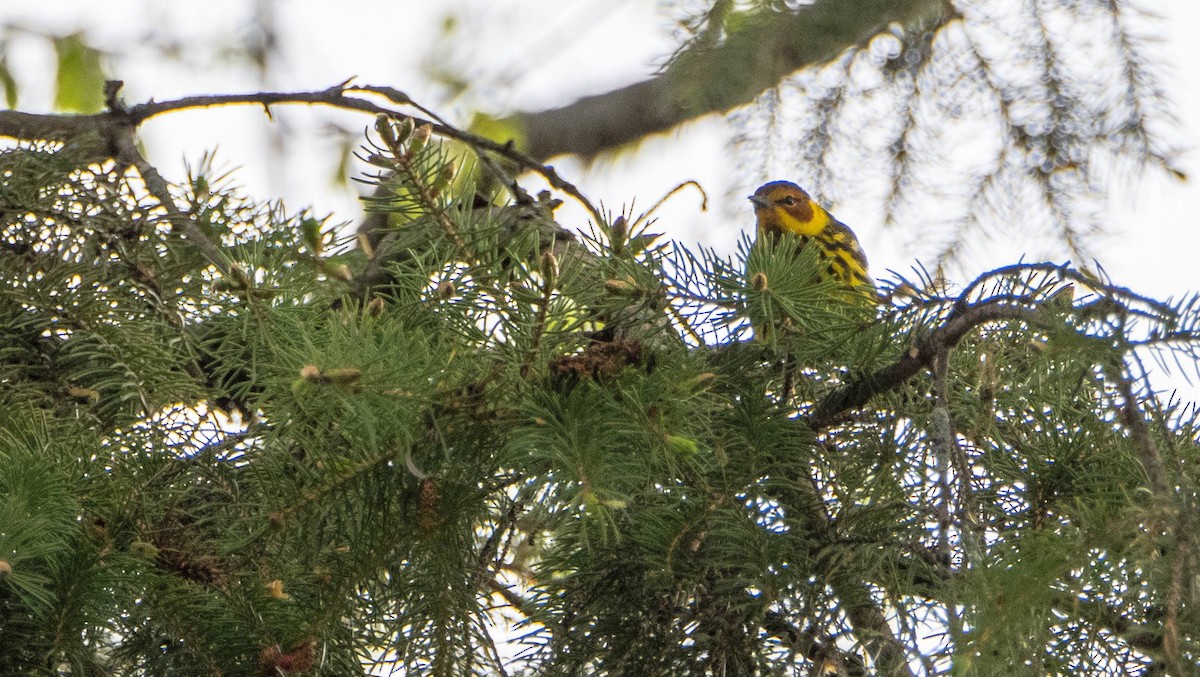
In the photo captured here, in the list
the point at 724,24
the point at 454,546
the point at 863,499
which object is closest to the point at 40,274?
the point at 454,546

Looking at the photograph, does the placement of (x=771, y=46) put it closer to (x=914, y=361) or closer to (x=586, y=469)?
(x=914, y=361)

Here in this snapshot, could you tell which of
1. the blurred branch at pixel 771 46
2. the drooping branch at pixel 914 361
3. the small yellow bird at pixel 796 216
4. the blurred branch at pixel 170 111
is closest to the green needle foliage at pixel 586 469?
the drooping branch at pixel 914 361

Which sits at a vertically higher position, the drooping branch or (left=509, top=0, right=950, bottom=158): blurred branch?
(left=509, top=0, right=950, bottom=158): blurred branch

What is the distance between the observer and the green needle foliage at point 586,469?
85 cm

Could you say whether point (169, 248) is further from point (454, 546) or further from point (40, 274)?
point (454, 546)

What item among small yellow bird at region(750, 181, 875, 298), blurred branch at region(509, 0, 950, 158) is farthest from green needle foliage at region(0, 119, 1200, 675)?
small yellow bird at region(750, 181, 875, 298)

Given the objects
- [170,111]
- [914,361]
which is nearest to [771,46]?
[170,111]

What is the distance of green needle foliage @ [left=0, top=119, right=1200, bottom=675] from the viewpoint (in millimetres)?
853

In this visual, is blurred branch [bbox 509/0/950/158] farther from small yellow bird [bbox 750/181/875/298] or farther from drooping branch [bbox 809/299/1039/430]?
drooping branch [bbox 809/299/1039/430]

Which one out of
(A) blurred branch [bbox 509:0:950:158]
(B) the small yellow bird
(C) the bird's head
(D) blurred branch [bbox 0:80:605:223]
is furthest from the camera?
(C) the bird's head

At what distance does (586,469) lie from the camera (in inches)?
33.6

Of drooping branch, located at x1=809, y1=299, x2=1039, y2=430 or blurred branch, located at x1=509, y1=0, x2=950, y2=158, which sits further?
blurred branch, located at x1=509, y1=0, x2=950, y2=158

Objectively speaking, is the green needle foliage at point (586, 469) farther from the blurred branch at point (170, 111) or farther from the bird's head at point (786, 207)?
the bird's head at point (786, 207)

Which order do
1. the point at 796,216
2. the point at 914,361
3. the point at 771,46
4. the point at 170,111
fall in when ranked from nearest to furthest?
the point at 914,361, the point at 170,111, the point at 771,46, the point at 796,216
